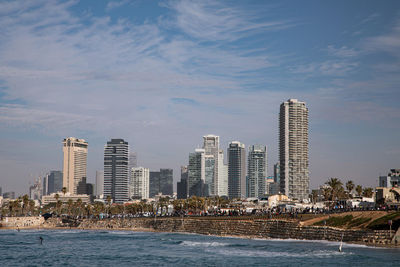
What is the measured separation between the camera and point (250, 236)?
94.8 m

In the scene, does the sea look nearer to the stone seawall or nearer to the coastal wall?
the stone seawall

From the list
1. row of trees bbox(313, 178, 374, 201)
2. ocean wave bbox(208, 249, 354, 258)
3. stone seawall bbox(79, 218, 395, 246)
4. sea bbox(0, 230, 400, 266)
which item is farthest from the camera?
row of trees bbox(313, 178, 374, 201)

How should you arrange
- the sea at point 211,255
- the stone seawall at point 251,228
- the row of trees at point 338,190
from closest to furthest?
the sea at point 211,255 < the stone seawall at point 251,228 < the row of trees at point 338,190

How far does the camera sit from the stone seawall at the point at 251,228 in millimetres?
68875

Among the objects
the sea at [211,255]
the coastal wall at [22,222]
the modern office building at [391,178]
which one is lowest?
the coastal wall at [22,222]

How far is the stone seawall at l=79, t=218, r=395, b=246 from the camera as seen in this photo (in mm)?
68875

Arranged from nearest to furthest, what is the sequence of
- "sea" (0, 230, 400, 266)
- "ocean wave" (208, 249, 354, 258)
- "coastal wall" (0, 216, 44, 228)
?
"sea" (0, 230, 400, 266) → "ocean wave" (208, 249, 354, 258) → "coastal wall" (0, 216, 44, 228)

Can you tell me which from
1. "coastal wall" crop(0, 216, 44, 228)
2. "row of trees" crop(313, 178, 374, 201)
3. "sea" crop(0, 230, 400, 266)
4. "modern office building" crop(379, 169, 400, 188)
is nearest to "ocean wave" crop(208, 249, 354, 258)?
"sea" crop(0, 230, 400, 266)

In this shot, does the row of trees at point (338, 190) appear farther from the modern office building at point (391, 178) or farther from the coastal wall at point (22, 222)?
the coastal wall at point (22, 222)

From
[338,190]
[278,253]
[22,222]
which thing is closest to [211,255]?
A: [278,253]

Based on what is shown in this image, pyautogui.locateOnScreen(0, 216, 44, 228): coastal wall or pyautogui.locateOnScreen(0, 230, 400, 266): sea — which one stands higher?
pyautogui.locateOnScreen(0, 230, 400, 266): sea

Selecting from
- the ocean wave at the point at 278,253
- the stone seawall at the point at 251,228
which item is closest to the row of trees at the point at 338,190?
the stone seawall at the point at 251,228

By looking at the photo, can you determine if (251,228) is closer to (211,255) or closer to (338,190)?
(211,255)

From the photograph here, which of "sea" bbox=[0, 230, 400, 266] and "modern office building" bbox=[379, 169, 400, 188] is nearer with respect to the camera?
"sea" bbox=[0, 230, 400, 266]
